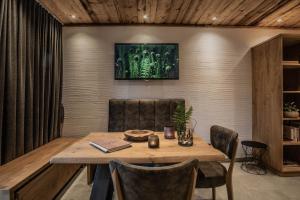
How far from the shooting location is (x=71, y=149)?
1.61 meters

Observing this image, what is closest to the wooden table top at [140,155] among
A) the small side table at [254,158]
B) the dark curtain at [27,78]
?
the dark curtain at [27,78]

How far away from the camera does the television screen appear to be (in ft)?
11.4

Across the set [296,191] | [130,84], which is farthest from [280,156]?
[130,84]

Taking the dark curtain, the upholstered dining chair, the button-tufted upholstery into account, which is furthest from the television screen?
the upholstered dining chair

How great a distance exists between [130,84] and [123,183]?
2569mm

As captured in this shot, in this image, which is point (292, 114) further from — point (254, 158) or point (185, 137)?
point (185, 137)

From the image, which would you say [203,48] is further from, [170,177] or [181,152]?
[170,177]

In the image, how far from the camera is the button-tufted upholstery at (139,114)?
3350 millimetres

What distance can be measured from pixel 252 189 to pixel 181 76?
2.01 meters

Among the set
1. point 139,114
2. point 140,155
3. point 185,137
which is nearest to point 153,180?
point 140,155

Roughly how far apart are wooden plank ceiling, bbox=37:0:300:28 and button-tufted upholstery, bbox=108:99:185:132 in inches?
53.9

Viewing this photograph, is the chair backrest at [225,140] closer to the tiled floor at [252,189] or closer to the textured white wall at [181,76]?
the tiled floor at [252,189]

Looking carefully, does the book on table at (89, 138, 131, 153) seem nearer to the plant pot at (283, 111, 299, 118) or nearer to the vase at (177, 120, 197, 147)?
the vase at (177, 120, 197, 147)

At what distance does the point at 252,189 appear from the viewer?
8.45ft
